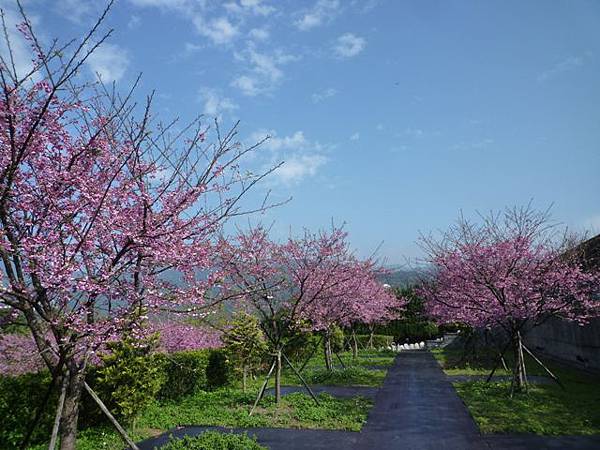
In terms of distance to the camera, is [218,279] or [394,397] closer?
[218,279]

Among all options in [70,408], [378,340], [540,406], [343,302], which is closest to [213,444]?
[70,408]

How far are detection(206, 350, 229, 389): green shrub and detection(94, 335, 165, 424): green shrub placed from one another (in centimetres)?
523

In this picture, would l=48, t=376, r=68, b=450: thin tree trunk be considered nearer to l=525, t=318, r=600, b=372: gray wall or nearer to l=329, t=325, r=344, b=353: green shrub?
l=525, t=318, r=600, b=372: gray wall

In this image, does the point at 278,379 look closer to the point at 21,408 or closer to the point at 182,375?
the point at 182,375

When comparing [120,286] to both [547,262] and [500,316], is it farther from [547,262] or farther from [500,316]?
[547,262]

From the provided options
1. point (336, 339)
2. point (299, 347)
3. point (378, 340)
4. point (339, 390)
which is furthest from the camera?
point (378, 340)

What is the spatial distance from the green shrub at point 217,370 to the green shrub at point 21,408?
6.92 metres

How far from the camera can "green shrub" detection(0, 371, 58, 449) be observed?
28.2 feet

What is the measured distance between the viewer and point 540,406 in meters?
11.3

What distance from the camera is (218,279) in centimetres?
653

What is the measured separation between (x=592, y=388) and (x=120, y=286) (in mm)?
14048

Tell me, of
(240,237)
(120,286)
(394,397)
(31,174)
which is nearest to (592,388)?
(394,397)

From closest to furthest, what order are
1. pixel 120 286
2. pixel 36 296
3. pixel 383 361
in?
pixel 36 296
pixel 120 286
pixel 383 361

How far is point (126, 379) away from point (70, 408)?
548 cm
